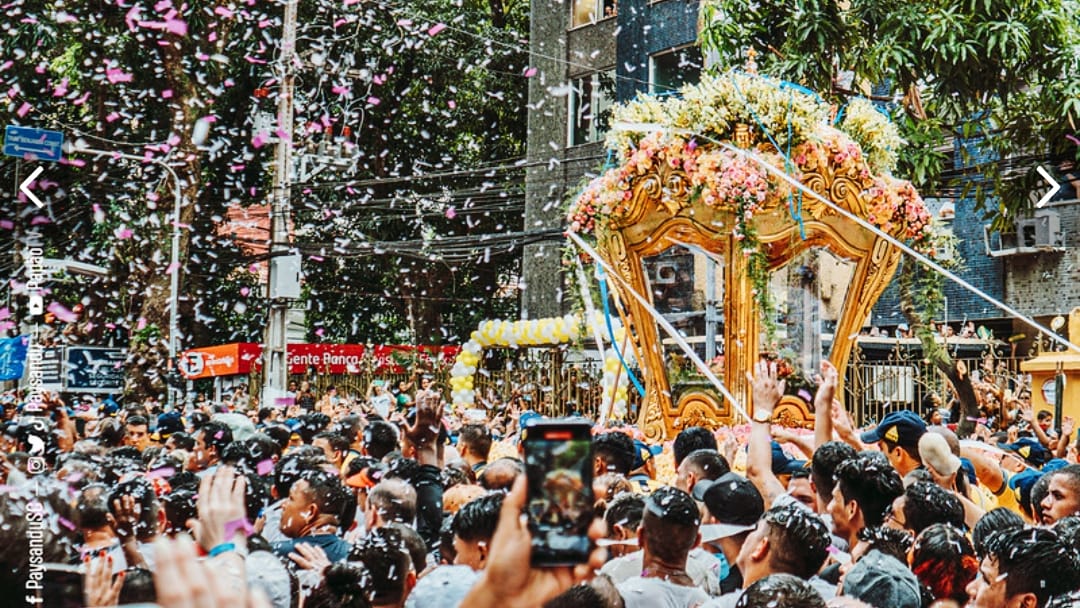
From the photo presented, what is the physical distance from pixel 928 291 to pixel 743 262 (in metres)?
1.91

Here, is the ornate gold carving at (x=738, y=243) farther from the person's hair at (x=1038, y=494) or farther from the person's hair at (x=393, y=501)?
the person's hair at (x=393, y=501)

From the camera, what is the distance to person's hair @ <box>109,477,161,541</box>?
421 cm

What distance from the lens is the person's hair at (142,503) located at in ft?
13.8

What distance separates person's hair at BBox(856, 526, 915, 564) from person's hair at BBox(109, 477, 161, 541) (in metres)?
2.51

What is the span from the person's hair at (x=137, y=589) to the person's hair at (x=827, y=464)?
2770 mm

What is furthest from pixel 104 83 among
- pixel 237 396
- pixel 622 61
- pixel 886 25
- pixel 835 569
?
pixel 835 569

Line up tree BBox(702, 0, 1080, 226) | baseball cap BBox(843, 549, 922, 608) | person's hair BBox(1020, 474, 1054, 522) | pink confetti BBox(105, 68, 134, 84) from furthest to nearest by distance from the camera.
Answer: pink confetti BBox(105, 68, 134, 84)
tree BBox(702, 0, 1080, 226)
person's hair BBox(1020, 474, 1054, 522)
baseball cap BBox(843, 549, 922, 608)

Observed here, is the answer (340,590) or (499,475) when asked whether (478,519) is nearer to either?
(340,590)

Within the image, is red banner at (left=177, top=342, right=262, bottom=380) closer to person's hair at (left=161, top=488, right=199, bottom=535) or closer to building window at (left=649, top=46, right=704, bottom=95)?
building window at (left=649, top=46, right=704, bottom=95)

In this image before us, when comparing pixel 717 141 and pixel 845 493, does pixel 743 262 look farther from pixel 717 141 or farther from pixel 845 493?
pixel 845 493

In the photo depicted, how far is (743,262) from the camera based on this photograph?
7.96 metres

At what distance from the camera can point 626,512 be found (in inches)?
166

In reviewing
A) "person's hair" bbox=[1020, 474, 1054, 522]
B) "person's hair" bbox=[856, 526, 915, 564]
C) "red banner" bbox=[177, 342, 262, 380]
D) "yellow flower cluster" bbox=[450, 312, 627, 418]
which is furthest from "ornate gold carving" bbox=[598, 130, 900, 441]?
"red banner" bbox=[177, 342, 262, 380]

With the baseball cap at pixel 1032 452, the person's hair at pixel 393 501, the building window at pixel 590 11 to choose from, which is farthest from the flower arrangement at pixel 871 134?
the building window at pixel 590 11
